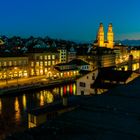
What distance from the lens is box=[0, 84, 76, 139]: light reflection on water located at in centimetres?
2015

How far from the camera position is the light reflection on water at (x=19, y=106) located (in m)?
20.1

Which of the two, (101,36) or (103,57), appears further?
(101,36)

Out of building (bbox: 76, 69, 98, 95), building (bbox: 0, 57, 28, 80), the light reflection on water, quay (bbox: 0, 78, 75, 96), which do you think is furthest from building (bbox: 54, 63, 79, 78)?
building (bbox: 76, 69, 98, 95)

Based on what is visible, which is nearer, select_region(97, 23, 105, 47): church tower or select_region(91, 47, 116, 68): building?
select_region(91, 47, 116, 68): building

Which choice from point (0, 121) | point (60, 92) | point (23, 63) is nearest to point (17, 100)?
point (60, 92)

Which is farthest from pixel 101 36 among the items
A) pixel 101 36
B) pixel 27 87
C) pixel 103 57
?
pixel 27 87

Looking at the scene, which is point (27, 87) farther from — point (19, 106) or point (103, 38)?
point (103, 38)

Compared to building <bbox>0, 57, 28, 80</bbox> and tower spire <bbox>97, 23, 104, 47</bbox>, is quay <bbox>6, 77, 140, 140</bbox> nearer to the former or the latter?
building <bbox>0, 57, 28, 80</bbox>

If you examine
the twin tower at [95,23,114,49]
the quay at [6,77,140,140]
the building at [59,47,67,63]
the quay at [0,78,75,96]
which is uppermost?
the twin tower at [95,23,114,49]

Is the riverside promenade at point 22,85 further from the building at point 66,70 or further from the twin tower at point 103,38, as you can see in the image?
the twin tower at point 103,38

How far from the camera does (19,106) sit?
92.8 ft

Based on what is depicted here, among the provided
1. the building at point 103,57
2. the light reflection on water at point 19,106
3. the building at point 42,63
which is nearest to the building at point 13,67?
the building at point 42,63

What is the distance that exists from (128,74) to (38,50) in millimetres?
33115

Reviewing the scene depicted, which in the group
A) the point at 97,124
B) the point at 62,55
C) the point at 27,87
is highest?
the point at 62,55
